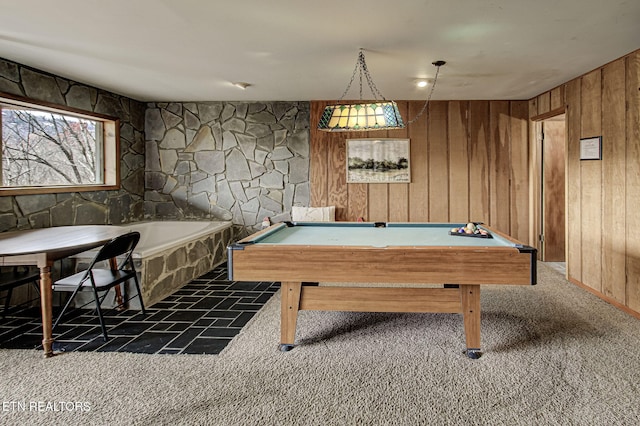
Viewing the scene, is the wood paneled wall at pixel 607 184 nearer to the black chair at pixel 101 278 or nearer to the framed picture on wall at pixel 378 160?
the framed picture on wall at pixel 378 160

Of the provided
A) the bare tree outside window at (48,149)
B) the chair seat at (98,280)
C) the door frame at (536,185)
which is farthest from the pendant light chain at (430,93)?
the bare tree outside window at (48,149)

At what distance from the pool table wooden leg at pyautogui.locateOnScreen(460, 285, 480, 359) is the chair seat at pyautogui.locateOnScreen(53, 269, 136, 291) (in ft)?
8.16

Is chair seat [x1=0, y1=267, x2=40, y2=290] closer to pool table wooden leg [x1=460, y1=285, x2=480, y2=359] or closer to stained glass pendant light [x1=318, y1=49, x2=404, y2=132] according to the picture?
stained glass pendant light [x1=318, y1=49, x2=404, y2=132]

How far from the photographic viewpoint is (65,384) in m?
2.20

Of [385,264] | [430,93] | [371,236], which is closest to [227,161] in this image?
[430,93]

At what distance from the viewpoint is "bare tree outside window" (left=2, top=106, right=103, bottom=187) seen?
3.76 metres

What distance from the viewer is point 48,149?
4215 millimetres

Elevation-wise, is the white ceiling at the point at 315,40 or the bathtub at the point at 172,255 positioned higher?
the white ceiling at the point at 315,40

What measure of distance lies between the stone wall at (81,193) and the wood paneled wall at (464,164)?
8.27ft

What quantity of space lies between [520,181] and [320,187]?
2.76 metres

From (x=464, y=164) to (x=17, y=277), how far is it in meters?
5.05

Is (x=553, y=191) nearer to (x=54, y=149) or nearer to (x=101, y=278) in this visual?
(x=101, y=278)

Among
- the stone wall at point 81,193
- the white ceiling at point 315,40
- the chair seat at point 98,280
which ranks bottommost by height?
the chair seat at point 98,280

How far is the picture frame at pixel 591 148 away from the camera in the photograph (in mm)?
3729
